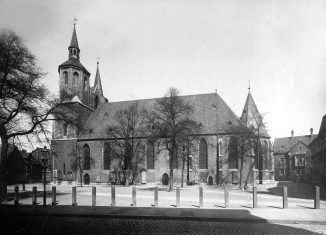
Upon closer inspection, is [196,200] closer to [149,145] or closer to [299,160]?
[149,145]

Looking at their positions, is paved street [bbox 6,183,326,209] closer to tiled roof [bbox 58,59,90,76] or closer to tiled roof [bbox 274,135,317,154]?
tiled roof [bbox 58,59,90,76]

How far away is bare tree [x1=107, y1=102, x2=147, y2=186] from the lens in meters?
36.6

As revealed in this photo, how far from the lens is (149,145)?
130ft

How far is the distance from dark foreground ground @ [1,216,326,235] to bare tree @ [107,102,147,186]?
2437 centimetres

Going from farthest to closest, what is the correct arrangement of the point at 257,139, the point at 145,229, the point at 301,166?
the point at 301,166
the point at 257,139
the point at 145,229

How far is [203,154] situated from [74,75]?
22518 millimetres

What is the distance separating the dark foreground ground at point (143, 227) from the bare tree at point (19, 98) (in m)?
8.05

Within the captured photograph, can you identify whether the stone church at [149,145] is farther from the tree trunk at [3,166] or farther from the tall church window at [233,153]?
the tree trunk at [3,166]

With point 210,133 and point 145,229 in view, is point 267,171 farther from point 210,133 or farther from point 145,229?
point 145,229

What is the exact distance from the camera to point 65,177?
41.4 metres

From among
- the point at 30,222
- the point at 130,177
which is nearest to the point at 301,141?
the point at 130,177

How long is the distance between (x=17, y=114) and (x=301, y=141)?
208 feet

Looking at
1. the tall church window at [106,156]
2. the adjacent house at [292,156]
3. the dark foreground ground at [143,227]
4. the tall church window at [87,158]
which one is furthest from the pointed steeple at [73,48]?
the adjacent house at [292,156]

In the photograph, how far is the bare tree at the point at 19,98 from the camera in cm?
1655
